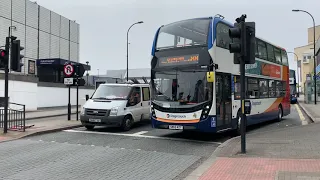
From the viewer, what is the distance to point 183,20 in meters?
12.0

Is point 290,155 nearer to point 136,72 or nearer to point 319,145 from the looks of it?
point 319,145

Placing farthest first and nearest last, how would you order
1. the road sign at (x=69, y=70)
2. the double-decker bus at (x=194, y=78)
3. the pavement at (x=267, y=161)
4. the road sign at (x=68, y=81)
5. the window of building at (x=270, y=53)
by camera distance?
the road sign at (x=69, y=70), the road sign at (x=68, y=81), the window of building at (x=270, y=53), the double-decker bus at (x=194, y=78), the pavement at (x=267, y=161)

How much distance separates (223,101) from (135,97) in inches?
183

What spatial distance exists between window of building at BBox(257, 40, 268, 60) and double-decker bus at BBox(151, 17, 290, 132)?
2.54 metres

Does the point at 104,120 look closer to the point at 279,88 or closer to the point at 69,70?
the point at 69,70

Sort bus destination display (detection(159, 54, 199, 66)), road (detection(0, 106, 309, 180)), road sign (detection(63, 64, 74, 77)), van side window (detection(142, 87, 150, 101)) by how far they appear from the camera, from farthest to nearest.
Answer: road sign (detection(63, 64, 74, 77)) < van side window (detection(142, 87, 150, 101)) < bus destination display (detection(159, 54, 199, 66)) < road (detection(0, 106, 309, 180))

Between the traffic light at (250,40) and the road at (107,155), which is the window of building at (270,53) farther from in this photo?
the traffic light at (250,40)

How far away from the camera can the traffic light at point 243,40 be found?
8.66 meters

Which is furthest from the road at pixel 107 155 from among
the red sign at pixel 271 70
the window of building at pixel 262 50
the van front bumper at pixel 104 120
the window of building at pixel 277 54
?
the window of building at pixel 277 54

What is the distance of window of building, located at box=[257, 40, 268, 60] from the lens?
14544mm

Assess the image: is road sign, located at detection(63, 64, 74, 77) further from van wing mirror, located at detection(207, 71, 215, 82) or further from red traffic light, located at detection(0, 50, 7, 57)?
van wing mirror, located at detection(207, 71, 215, 82)

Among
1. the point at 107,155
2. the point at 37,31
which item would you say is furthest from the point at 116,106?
the point at 37,31

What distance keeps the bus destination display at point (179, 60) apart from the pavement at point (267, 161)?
2840 millimetres

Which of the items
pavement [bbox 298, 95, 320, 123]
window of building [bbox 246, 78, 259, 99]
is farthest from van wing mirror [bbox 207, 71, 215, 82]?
pavement [bbox 298, 95, 320, 123]
